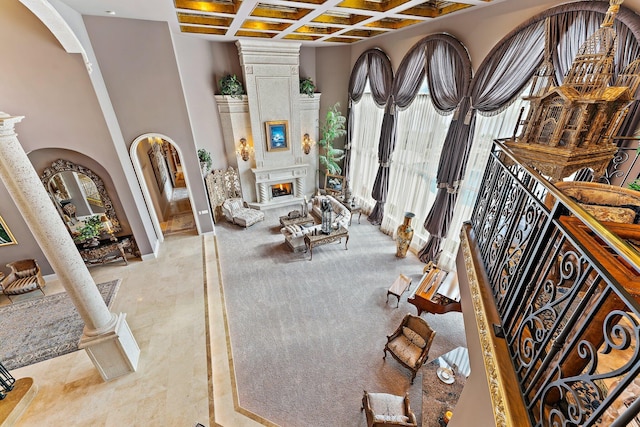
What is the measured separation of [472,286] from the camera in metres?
2.41

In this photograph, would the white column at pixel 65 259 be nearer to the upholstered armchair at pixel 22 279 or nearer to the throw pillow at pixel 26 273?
the upholstered armchair at pixel 22 279

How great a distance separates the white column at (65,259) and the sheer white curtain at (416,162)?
6310mm

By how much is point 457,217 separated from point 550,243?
14.2ft

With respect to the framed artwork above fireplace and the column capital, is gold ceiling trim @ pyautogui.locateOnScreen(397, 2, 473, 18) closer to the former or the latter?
the framed artwork above fireplace

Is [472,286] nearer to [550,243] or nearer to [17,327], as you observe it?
[550,243]

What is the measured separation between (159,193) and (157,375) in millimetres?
6116

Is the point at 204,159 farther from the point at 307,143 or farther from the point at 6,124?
the point at 6,124

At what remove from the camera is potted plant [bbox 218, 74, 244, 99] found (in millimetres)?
7316

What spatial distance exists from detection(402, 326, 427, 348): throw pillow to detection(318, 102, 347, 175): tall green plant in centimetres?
582

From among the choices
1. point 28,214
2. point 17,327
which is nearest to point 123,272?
point 17,327

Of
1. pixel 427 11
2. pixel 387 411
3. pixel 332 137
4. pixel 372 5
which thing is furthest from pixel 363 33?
pixel 387 411

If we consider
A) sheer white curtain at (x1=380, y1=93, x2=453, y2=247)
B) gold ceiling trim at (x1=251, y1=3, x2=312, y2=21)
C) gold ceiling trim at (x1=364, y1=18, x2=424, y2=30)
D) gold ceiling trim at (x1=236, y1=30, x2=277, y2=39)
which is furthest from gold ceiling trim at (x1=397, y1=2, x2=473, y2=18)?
gold ceiling trim at (x1=236, y1=30, x2=277, y2=39)

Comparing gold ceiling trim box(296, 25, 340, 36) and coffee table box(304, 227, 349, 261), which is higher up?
gold ceiling trim box(296, 25, 340, 36)

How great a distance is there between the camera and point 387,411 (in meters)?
3.37
